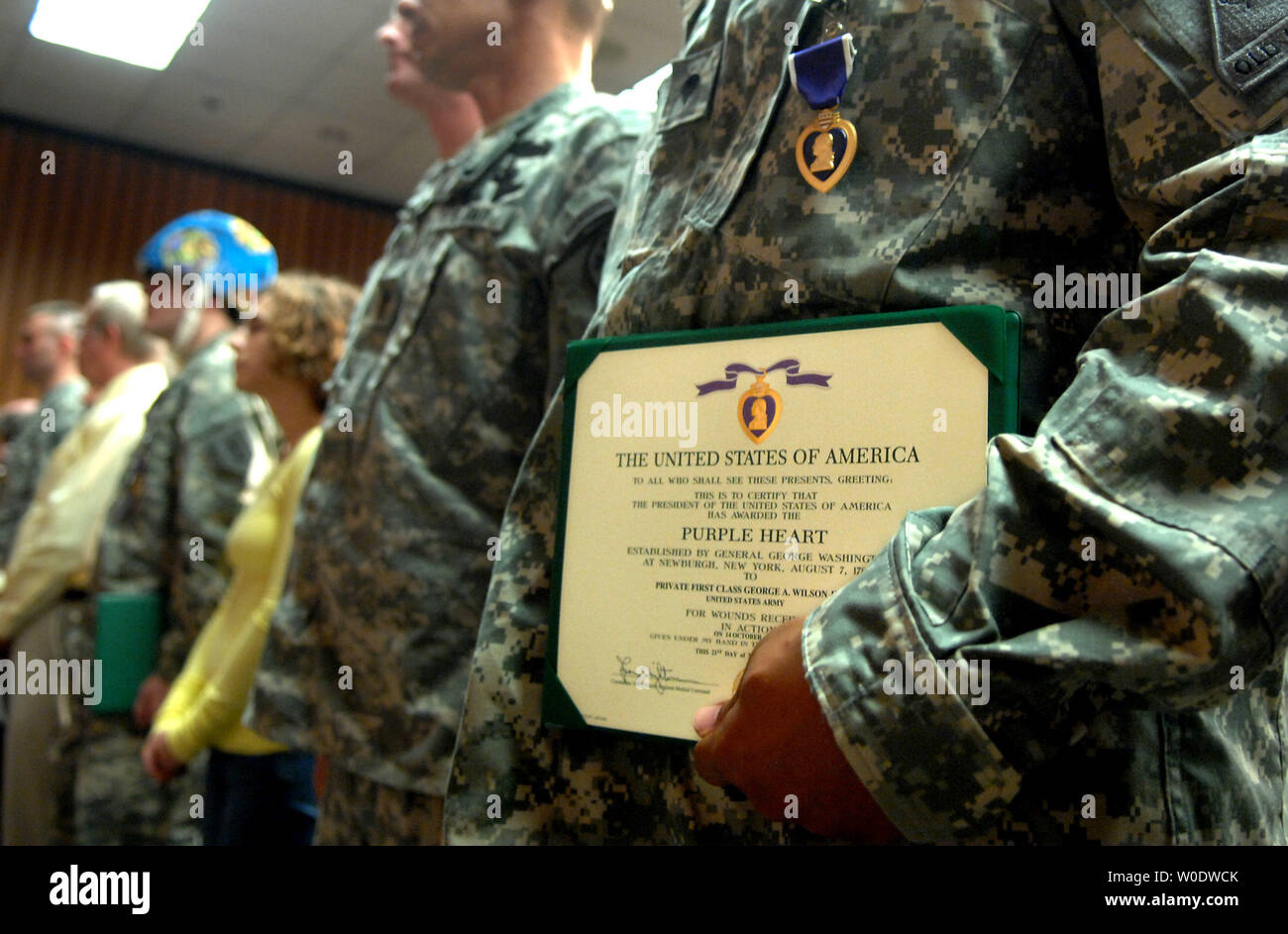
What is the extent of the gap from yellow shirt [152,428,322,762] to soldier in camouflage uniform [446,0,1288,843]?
921 millimetres

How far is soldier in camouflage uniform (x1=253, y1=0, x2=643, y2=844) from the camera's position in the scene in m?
1.03

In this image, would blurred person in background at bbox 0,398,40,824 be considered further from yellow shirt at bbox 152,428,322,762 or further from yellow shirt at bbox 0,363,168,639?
yellow shirt at bbox 152,428,322,762

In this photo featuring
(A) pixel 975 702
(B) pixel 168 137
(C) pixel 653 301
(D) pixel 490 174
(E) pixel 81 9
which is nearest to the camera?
(A) pixel 975 702

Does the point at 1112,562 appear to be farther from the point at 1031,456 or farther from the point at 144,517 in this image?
the point at 144,517

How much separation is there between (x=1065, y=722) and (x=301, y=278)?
165 cm

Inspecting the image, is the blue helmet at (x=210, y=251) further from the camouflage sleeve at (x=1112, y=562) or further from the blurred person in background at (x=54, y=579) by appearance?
the camouflage sleeve at (x=1112, y=562)

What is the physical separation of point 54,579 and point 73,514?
0.16 meters

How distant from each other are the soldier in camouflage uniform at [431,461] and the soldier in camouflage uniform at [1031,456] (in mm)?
368
